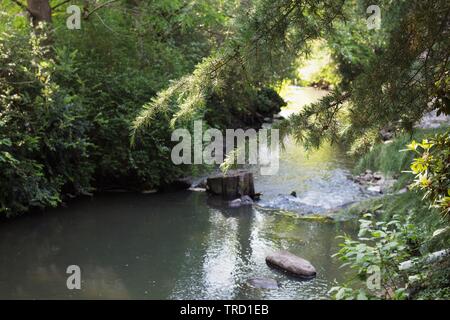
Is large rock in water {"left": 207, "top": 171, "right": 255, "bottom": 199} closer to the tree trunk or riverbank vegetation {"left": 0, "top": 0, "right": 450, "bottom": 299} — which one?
riverbank vegetation {"left": 0, "top": 0, "right": 450, "bottom": 299}

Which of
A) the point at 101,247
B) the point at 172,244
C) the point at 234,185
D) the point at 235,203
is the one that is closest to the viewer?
the point at 101,247

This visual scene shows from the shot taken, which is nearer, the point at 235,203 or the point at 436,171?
the point at 436,171

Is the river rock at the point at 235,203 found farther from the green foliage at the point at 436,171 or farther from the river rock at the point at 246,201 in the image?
the green foliage at the point at 436,171

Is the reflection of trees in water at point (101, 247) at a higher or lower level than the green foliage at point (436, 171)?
lower

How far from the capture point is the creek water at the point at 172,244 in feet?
21.0

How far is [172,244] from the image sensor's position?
26.2 ft

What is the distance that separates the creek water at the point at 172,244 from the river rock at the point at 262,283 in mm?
90

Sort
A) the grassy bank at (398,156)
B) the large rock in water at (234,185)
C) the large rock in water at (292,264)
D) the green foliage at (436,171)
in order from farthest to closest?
the large rock in water at (234,185) < the large rock in water at (292,264) < the grassy bank at (398,156) < the green foliage at (436,171)

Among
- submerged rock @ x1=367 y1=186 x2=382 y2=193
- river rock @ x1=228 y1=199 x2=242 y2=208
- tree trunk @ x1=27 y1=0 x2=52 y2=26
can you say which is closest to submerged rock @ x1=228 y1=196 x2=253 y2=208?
river rock @ x1=228 y1=199 x2=242 y2=208

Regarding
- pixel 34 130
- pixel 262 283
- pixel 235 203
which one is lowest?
pixel 262 283

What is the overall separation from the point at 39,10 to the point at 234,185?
496cm

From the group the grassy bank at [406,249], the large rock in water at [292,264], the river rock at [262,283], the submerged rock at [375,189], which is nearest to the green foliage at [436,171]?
the grassy bank at [406,249]

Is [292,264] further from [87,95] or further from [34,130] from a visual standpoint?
[87,95]

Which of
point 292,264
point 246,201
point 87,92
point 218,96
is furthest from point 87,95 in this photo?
point 292,264
